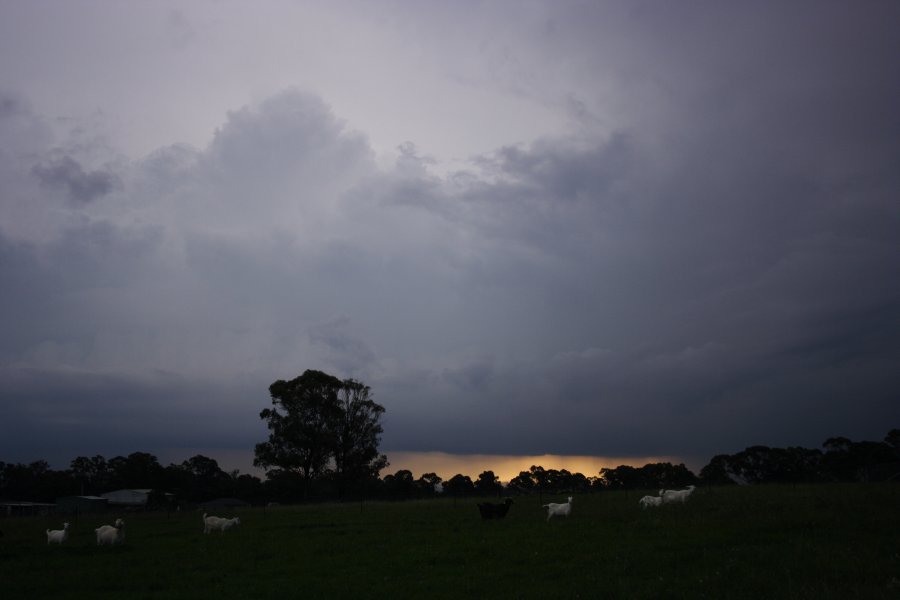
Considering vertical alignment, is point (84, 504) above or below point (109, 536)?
below

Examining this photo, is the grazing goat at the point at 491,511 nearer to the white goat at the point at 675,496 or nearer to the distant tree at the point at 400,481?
the white goat at the point at 675,496

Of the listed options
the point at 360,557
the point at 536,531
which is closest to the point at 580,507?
the point at 536,531

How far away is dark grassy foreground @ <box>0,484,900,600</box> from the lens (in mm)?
13609

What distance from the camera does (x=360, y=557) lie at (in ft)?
63.3

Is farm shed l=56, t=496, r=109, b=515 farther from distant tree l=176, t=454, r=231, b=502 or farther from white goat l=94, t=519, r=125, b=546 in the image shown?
white goat l=94, t=519, r=125, b=546

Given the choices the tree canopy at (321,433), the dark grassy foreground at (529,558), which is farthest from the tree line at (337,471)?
the dark grassy foreground at (529,558)

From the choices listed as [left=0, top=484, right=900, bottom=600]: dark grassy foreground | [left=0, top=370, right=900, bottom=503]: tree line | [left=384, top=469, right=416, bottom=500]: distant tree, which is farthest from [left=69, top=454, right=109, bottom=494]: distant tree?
[left=0, top=484, right=900, bottom=600]: dark grassy foreground

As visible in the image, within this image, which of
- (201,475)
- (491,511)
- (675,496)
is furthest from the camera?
(201,475)

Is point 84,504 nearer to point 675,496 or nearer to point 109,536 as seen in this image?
point 109,536

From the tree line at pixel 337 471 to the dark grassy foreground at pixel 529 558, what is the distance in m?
25.1

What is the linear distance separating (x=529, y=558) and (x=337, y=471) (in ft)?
197

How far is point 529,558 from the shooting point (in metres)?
17.6

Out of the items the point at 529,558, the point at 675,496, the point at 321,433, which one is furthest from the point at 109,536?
the point at 321,433

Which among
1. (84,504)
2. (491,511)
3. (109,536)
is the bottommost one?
(84,504)
